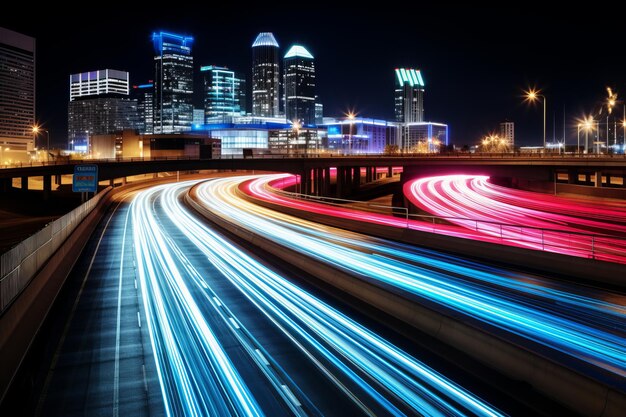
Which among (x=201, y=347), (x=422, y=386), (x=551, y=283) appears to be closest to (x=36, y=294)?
(x=201, y=347)

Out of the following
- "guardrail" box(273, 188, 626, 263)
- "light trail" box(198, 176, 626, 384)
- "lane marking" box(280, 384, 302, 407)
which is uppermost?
"guardrail" box(273, 188, 626, 263)

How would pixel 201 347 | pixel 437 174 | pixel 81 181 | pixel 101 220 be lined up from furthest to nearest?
pixel 437 174, pixel 101 220, pixel 81 181, pixel 201 347

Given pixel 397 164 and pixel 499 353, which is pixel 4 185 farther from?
pixel 499 353

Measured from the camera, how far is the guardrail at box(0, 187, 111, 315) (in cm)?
1355

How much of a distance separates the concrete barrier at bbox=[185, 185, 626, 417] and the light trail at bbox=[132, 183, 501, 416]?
1300 mm

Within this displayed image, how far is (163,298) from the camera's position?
18922mm

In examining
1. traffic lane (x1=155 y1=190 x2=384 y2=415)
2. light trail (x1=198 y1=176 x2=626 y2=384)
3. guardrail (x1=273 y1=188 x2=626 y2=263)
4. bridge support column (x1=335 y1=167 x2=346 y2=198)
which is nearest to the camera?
traffic lane (x1=155 y1=190 x2=384 y2=415)

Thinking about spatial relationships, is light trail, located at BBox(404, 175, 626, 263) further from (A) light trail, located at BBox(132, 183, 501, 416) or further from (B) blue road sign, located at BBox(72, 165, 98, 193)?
(B) blue road sign, located at BBox(72, 165, 98, 193)

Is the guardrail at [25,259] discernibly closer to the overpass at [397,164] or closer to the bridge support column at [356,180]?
the overpass at [397,164]

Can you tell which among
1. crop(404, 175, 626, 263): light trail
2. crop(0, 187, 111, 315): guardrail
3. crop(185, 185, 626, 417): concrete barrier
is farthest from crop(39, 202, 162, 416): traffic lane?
crop(404, 175, 626, 263): light trail

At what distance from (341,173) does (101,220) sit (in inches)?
2540

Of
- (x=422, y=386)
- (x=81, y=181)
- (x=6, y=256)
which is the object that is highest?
(x=81, y=181)

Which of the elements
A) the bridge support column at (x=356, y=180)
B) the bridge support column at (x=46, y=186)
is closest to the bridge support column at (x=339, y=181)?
the bridge support column at (x=356, y=180)

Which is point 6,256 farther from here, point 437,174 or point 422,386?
point 437,174
